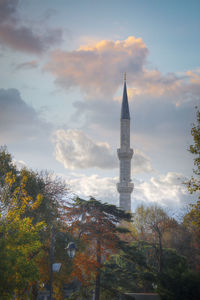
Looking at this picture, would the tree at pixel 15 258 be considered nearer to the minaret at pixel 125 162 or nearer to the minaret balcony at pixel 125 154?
the minaret at pixel 125 162

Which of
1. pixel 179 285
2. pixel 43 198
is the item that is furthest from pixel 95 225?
pixel 179 285

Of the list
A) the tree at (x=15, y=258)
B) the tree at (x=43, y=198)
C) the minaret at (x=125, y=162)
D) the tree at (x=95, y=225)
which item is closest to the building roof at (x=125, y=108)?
the minaret at (x=125, y=162)

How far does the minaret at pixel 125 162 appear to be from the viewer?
81562 mm

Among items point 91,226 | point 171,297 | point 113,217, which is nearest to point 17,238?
point 171,297

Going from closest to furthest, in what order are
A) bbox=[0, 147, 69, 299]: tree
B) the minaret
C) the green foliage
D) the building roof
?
→ the green foliage, bbox=[0, 147, 69, 299]: tree, the minaret, the building roof

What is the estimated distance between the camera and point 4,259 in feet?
57.9

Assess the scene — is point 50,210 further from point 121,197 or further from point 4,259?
point 121,197

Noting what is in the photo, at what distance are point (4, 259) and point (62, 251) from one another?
12176 mm

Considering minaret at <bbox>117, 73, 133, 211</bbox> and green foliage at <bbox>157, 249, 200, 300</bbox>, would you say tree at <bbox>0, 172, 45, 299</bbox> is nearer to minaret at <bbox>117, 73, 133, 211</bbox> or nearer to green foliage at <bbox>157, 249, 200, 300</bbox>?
green foliage at <bbox>157, 249, 200, 300</bbox>

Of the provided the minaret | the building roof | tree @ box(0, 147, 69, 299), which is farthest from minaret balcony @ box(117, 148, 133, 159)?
tree @ box(0, 147, 69, 299)

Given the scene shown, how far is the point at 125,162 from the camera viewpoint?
8319cm

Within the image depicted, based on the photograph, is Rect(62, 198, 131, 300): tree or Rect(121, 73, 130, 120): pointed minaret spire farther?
Rect(121, 73, 130, 120): pointed minaret spire

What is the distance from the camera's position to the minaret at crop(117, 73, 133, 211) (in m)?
81.6

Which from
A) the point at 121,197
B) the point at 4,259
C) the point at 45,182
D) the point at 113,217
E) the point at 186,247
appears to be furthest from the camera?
the point at 121,197
